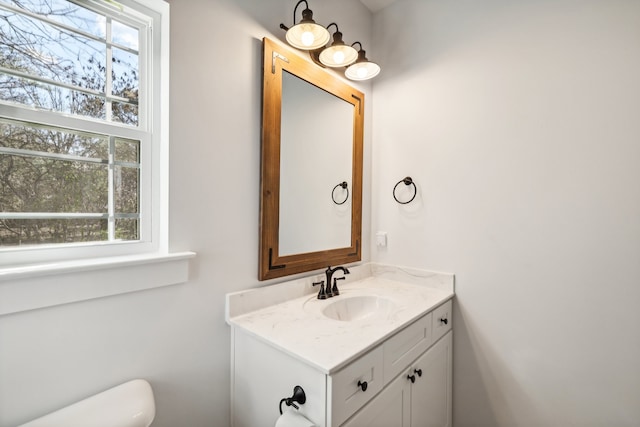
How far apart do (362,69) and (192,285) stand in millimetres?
1426

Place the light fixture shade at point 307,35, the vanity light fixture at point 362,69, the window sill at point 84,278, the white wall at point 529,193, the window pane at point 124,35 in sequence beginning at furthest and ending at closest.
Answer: the vanity light fixture at point 362,69 → the light fixture shade at point 307,35 → the white wall at point 529,193 → the window pane at point 124,35 → the window sill at point 84,278

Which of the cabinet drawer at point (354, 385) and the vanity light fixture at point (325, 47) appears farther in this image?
the vanity light fixture at point (325, 47)

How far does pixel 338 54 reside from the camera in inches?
61.4

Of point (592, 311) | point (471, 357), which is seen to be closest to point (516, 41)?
point (592, 311)

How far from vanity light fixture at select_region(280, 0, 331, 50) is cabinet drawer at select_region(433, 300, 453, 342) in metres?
1.43

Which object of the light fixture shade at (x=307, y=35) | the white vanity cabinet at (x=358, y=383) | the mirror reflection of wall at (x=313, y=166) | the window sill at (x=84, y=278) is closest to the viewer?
the window sill at (x=84, y=278)

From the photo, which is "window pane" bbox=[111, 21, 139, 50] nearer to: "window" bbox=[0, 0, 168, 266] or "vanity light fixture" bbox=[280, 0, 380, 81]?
"window" bbox=[0, 0, 168, 266]

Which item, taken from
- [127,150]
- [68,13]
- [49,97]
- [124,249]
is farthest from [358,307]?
[68,13]

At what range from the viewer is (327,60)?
1.57 metres

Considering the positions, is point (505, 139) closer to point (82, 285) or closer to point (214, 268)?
point (214, 268)

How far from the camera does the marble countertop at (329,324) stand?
0.95m

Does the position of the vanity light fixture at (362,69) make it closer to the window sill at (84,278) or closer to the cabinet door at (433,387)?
the window sill at (84,278)

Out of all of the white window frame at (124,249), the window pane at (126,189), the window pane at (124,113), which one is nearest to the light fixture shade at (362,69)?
the white window frame at (124,249)

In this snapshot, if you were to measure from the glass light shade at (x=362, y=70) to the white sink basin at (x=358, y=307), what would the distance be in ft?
4.08
